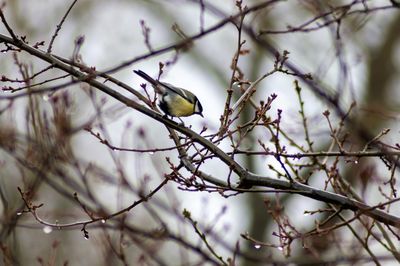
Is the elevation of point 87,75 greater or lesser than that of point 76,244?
lesser

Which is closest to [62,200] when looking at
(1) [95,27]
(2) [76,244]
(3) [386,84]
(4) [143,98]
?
(2) [76,244]

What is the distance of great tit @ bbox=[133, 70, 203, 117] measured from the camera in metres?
3.20

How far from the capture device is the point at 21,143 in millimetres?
4586

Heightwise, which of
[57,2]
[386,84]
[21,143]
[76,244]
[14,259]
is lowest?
[14,259]

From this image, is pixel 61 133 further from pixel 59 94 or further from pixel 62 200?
pixel 62 200

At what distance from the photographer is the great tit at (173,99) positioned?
320cm

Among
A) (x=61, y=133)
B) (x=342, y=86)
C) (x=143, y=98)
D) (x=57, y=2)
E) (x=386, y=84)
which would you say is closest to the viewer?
(x=342, y=86)

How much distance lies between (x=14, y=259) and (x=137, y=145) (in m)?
1.52

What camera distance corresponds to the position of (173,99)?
3.30 m

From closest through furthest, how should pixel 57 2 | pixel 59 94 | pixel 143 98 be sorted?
pixel 143 98 → pixel 59 94 → pixel 57 2

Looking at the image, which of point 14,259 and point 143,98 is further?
point 14,259

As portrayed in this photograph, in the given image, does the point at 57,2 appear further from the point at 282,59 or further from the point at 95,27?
the point at 282,59

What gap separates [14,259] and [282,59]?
169cm

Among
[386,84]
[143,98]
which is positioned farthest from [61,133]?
[386,84]
